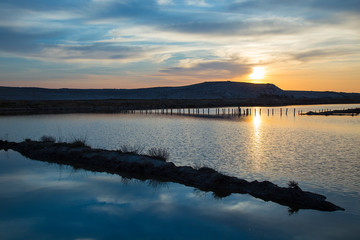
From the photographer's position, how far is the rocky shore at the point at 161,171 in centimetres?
961

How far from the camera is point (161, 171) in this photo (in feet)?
42.0

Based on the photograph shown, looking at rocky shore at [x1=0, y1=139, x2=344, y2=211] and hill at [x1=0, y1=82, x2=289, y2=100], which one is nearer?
rocky shore at [x1=0, y1=139, x2=344, y2=211]

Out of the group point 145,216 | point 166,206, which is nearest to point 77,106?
point 166,206

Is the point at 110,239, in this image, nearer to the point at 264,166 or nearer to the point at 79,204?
the point at 79,204

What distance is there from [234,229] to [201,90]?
7051 inches

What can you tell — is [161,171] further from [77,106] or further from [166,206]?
[77,106]

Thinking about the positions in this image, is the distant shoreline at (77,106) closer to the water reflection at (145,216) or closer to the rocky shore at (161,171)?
the rocky shore at (161,171)

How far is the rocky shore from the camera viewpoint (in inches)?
378

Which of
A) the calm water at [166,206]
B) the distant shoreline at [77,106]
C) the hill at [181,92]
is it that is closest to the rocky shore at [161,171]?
the calm water at [166,206]

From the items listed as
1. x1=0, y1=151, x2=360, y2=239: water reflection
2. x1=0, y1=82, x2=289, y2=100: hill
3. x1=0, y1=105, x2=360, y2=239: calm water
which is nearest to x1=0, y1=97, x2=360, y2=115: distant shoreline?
x1=0, y1=105, x2=360, y2=239: calm water

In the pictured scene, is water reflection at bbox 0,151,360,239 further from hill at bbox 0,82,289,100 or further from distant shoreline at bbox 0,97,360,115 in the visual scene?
hill at bbox 0,82,289,100

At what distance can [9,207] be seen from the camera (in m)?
8.98

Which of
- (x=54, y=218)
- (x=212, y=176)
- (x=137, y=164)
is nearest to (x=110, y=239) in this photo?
(x=54, y=218)

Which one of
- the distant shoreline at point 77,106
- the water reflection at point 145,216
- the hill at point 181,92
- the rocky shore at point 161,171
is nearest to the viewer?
the water reflection at point 145,216
